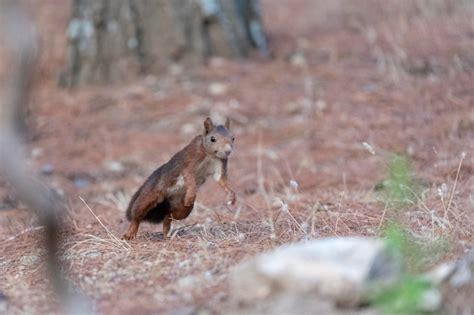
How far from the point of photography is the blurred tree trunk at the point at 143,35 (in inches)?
421

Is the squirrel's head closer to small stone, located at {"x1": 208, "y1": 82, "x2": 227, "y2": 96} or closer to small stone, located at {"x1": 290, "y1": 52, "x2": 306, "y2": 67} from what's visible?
small stone, located at {"x1": 208, "y1": 82, "x2": 227, "y2": 96}

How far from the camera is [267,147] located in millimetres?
9156

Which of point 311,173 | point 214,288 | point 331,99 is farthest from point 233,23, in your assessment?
point 214,288

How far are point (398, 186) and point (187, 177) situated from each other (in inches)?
43.9

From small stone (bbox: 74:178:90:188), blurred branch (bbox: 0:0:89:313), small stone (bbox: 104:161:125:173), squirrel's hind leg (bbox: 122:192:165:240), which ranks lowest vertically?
small stone (bbox: 104:161:125:173)

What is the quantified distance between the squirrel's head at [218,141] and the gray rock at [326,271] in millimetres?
1602

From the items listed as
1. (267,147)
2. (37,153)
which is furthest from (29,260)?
(37,153)

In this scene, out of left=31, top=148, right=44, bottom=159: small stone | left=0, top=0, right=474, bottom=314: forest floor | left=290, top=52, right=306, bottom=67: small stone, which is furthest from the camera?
left=290, top=52, right=306, bottom=67: small stone

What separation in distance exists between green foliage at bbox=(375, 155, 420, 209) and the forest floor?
0.26 ft

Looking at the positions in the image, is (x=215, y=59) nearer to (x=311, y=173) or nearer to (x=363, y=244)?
(x=311, y=173)

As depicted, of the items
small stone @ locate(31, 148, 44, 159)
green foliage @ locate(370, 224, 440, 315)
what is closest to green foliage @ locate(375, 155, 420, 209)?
green foliage @ locate(370, 224, 440, 315)

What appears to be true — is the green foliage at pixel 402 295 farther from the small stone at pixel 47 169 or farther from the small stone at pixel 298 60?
the small stone at pixel 298 60

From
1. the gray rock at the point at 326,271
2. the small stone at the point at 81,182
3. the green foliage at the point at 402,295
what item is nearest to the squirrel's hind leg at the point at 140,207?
the gray rock at the point at 326,271

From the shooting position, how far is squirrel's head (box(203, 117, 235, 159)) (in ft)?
18.2
